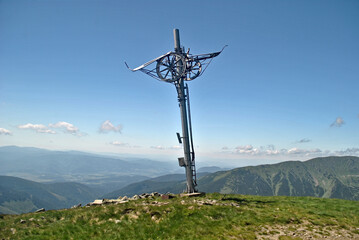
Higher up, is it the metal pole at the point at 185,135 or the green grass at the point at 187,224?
the metal pole at the point at 185,135

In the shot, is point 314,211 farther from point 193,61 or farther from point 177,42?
point 177,42

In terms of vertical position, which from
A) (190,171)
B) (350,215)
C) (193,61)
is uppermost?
(193,61)

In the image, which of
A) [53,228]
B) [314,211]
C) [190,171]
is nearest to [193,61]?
[190,171]

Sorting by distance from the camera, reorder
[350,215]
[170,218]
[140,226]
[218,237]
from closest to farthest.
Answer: [218,237] < [140,226] < [170,218] < [350,215]

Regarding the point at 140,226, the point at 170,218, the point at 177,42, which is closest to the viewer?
the point at 140,226

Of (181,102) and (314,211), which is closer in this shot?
(314,211)

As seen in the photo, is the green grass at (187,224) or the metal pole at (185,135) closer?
the green grass at (187,224)

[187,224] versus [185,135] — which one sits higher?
[185,135]

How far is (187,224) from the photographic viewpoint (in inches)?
682

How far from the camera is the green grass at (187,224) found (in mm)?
15914

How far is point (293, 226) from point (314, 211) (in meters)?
5.99

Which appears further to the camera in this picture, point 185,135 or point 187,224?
point 185,135

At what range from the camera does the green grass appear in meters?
15.9

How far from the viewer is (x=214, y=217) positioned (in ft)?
61.9
